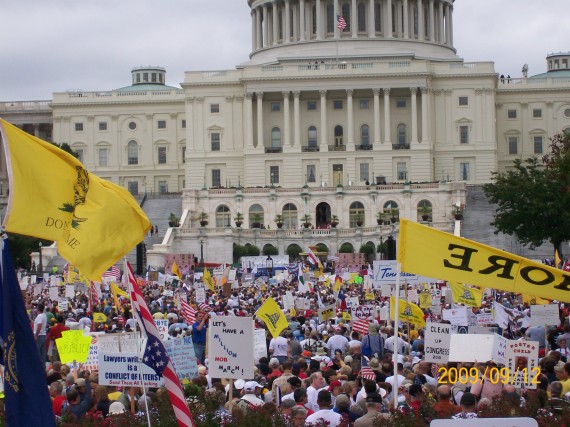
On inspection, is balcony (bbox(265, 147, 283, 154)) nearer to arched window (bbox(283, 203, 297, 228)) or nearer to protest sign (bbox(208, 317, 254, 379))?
arched window (bbox(283, 203, 297, 228))

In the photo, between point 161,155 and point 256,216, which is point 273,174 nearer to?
point 161,155

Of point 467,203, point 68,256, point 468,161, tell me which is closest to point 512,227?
point 467,203

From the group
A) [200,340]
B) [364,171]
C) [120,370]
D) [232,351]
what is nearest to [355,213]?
[364,171]

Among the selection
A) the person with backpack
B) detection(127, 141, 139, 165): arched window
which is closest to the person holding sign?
the person with backpack

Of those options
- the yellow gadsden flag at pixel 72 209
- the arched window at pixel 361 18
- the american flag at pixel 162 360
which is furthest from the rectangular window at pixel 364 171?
the yellow gadsden flag at pixel 72 209

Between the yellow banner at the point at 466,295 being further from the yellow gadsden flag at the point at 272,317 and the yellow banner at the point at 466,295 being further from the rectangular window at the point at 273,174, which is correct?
the rectangular window at the point at 273,174

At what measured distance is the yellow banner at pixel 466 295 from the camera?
3250cm

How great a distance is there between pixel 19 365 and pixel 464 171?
104286mm

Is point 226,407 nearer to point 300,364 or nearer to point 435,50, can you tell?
point 300,364

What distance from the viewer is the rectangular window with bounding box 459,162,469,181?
4518 inches

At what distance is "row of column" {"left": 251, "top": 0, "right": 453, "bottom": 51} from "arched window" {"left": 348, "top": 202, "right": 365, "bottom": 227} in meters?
26.1

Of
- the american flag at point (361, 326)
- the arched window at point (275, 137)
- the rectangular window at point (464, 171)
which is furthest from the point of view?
the arched window at point (275, 137)

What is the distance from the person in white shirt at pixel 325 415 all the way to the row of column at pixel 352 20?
107989mm

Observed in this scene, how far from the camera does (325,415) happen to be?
16.1m
